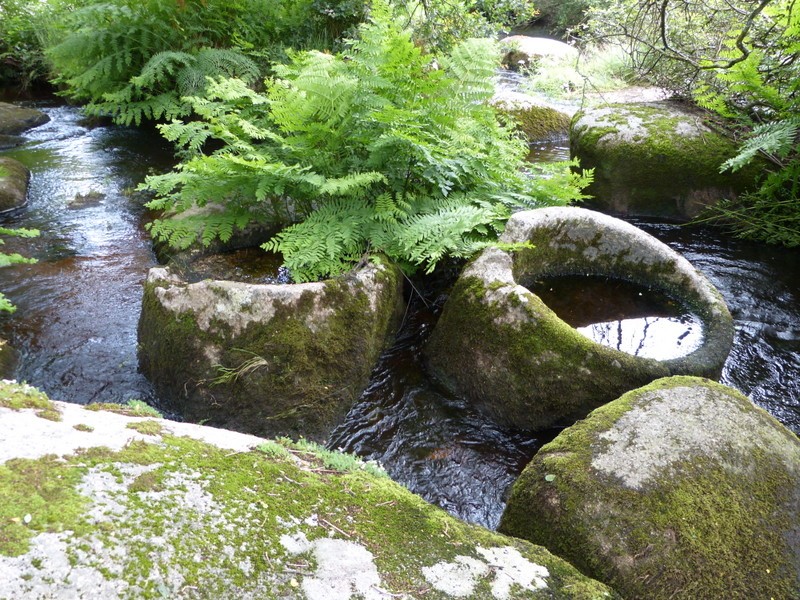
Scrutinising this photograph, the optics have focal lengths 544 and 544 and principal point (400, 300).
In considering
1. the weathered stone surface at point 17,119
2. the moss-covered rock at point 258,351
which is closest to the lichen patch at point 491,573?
the moss-covered rock at point 258,351

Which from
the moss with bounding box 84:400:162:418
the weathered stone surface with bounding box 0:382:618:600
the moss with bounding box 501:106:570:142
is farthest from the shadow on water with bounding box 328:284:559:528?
the moss with bounding box 501:106:570:142

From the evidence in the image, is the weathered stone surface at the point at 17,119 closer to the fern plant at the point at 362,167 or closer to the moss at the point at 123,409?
the fern plant at the point at 362,167

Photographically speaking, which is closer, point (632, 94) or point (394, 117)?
point (394, 117)

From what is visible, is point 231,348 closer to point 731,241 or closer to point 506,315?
point 506,315

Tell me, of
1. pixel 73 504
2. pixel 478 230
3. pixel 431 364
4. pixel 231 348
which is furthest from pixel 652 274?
pixel 73 504

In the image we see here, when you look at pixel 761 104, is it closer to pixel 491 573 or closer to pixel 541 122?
pixel 541 122

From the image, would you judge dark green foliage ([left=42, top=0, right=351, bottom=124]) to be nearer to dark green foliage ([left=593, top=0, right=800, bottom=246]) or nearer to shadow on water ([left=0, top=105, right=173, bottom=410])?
shadow on water ([left=0, top=105, right=173, bottom=410])

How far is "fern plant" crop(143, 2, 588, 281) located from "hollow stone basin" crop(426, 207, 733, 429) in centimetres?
38

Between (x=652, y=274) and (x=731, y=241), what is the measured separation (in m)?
2.71

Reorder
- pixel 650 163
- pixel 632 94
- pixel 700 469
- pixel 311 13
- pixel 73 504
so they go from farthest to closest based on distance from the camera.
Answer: pixel 632 94 → pixel 311 13 → pixel 650 163 → pixel 700 469 → pixel 73 504

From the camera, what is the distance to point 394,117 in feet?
13.6

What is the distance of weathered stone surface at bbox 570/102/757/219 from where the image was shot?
6961 mm

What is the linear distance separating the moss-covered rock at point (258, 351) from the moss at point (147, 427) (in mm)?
1252

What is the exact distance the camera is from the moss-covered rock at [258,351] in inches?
142
